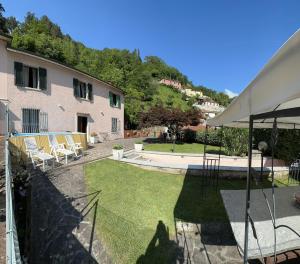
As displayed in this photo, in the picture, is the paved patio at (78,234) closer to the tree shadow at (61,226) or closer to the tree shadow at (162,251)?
the tree shadow at (61,226)

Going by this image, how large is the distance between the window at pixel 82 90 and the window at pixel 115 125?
171 inches

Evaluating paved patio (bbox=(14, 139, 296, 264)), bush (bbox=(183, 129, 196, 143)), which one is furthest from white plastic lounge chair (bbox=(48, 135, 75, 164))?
bush (bbox=(183, 129, 196, 143))

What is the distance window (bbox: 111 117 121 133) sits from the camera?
80.6ft

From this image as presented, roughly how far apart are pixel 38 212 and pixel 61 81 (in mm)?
13828

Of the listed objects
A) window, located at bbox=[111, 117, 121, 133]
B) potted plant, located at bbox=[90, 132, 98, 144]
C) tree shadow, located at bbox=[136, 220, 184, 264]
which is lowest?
tree shadow, located at bbox=[136, 220, 184, 264]

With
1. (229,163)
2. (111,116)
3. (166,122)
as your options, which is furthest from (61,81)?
(229,163)

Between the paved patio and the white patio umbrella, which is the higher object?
the white patio umbrella

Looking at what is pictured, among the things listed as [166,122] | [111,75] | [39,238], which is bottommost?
[39,238]

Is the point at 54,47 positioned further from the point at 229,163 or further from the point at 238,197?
the point at 238,197

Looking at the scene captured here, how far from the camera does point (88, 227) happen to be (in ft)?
18.5

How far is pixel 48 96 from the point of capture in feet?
55.0

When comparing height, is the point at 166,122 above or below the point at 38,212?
above

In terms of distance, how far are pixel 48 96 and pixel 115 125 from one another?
9.43 meters

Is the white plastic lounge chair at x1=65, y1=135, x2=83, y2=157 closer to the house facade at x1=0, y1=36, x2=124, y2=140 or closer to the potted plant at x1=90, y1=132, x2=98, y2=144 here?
the house facade at x1=0, y1=36, x2=124, y2=140
